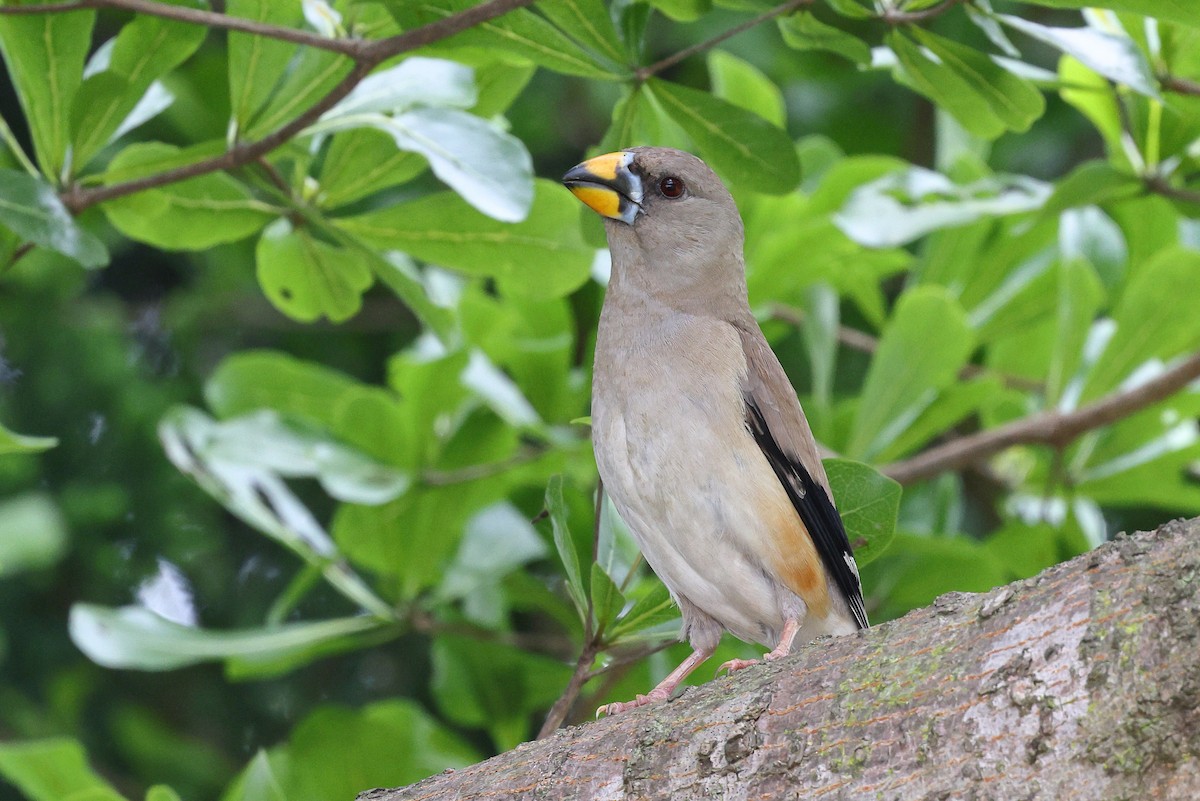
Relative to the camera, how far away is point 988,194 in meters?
4.66

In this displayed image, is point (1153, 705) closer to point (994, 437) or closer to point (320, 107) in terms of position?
point (320, 107)

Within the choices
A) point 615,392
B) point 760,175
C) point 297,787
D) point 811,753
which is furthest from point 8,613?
point 811,753

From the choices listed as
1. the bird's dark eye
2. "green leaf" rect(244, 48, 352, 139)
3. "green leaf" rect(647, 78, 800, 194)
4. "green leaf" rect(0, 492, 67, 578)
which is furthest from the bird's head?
"green leaf" rect(0, 492, 67, 578)

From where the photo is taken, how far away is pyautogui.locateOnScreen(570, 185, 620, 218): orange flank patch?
11.3 feet

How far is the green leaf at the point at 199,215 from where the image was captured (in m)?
3.42

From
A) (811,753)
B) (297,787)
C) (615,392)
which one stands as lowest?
(297,787)

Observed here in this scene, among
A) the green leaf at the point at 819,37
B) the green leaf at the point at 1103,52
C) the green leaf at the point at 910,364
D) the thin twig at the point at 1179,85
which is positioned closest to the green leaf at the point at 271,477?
the green leaf at the point at 910,364

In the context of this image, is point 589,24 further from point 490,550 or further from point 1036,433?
point 1036,433

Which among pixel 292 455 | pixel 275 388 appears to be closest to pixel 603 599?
pixel 292 455

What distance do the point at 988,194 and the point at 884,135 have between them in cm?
231

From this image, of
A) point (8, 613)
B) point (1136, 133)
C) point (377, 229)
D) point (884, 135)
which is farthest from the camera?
point (884, 135)

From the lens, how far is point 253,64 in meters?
3.20

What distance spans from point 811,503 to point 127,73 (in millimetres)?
1951

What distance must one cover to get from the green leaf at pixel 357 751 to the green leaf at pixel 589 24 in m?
2.42
